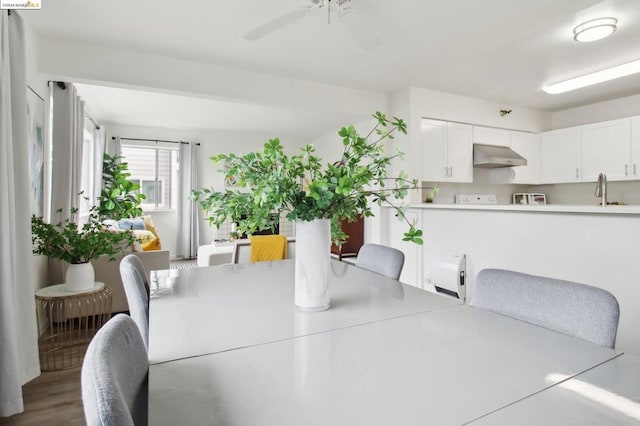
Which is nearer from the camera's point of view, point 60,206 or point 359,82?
point 60,206

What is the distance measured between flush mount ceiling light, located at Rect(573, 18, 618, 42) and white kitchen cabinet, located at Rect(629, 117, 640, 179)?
2.00 m

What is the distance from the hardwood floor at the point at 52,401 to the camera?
1724mm

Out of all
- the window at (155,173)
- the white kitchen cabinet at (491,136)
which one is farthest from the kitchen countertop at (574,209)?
the window at (155,173)

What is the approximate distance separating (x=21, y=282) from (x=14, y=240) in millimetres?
286

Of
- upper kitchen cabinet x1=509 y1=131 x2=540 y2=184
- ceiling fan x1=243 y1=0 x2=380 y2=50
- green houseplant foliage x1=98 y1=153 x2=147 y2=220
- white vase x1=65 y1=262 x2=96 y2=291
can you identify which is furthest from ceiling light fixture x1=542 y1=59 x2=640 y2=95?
white vase x1=65 y1=262 x2=96 y2=291

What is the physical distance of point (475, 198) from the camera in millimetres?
4773

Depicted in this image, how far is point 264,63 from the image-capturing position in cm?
339

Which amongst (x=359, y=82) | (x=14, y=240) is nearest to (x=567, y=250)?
(x=359, y=82)

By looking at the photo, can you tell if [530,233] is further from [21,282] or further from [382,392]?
[21,282]

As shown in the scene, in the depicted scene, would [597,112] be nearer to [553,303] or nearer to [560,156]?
[560,156]

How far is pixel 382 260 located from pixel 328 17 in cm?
180

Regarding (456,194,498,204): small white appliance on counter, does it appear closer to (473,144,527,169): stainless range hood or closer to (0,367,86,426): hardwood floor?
(473,144,527,169): stainless range hood

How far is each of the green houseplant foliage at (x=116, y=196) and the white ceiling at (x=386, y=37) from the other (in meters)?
1.46

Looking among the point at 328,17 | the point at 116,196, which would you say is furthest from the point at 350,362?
the point at 116,196
